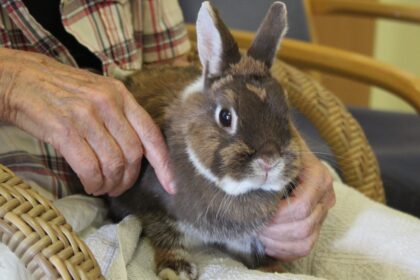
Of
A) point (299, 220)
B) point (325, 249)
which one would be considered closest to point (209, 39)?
point (299, 220)

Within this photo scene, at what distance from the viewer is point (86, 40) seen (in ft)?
3.84

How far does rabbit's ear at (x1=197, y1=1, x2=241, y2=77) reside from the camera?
0.89 meters

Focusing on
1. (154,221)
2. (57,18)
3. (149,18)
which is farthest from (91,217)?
(149,18)

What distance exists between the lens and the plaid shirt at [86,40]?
3.41 ft

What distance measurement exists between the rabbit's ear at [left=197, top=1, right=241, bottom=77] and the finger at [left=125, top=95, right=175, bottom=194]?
0.40 ft

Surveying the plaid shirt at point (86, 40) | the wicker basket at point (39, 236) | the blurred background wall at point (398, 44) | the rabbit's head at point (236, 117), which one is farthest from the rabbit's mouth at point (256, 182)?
the blurred background wall at point (398, 44)

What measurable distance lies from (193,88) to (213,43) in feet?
0.35

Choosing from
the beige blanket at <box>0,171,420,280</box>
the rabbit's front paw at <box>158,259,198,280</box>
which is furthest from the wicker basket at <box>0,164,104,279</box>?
the rabbit's front paw at <box>158,259,198,280</box>

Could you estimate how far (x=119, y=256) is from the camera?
90 centimetres

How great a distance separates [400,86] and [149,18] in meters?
0.70

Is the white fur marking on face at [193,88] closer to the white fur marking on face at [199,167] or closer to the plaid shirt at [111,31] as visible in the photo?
the white fur marking on face at [199,167]

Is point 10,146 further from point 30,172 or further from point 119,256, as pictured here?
point 119,256

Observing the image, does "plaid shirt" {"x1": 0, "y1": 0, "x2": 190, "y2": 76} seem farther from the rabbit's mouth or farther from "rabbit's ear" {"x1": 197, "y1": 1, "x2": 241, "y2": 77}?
the rabbit's mouth

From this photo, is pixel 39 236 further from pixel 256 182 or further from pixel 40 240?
pixel 256 182
